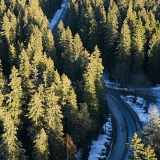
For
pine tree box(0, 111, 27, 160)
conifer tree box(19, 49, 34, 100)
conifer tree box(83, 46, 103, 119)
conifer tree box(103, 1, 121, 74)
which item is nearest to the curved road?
conifer tree box(83, 46, 103, 119)

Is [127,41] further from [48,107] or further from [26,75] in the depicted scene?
[48,107]

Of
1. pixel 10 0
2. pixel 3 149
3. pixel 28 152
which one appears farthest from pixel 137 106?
pixel 10 0

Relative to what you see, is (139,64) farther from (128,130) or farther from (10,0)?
(10,0)

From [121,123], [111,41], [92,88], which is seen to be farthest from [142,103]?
[92,88]

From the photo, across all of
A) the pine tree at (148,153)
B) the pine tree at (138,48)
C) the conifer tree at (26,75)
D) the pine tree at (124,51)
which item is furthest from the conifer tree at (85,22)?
the pine tree at (148,153)

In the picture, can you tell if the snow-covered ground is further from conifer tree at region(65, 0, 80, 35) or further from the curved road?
conifer tree at region(65, 0, 80, 35)
